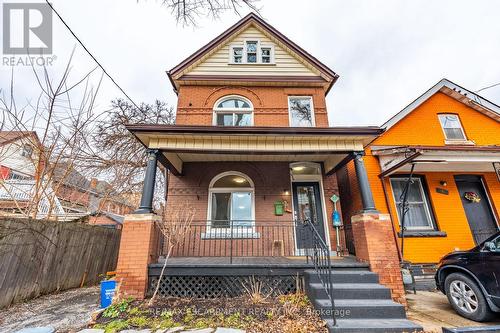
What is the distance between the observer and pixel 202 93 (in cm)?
827

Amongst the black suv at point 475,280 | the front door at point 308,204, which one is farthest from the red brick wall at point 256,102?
the black suv at point 475,280

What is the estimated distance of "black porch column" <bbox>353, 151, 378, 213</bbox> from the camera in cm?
505

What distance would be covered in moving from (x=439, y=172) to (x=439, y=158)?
1.41m

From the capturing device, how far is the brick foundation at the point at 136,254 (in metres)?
4.41

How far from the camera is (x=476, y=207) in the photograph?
7.57 m

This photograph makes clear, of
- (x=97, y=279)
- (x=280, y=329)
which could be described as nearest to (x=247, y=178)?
(x=280, y=329)

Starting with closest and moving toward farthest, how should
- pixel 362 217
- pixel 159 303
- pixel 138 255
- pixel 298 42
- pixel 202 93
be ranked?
pixel 159 303 → pixel 138 255 → pixel 362 217 → pixel 202 93 → pixel 298 42

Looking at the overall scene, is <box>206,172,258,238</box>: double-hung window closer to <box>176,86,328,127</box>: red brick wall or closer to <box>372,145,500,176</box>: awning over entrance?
<box>176,86,328,127</box>: red brick wall

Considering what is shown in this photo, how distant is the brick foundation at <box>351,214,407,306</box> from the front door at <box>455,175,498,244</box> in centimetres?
508

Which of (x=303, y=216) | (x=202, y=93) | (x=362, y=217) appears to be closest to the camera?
(x=362, y=217)

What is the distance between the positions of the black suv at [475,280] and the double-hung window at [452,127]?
6.39 metres

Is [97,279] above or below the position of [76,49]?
below

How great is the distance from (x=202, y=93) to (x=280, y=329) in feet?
25.1

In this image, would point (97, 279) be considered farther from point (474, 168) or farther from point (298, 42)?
point (474, 168)
